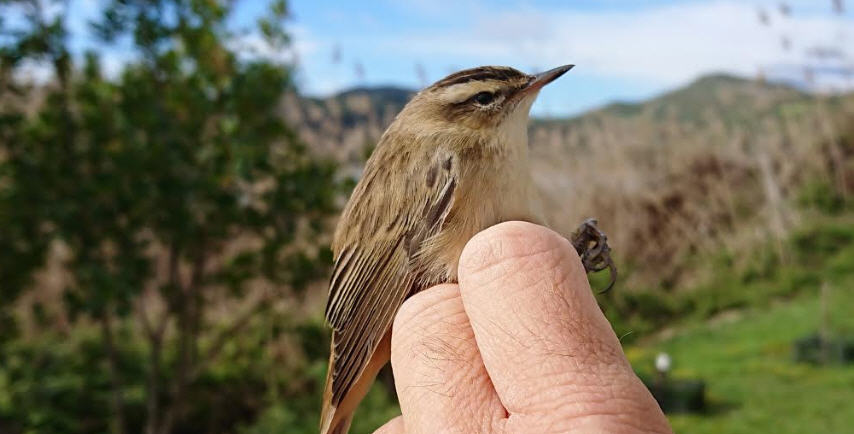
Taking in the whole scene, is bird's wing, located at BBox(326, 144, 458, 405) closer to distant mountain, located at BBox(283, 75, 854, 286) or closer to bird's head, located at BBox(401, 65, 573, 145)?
bird's head, located at BBox(401, 65, 573, 145)

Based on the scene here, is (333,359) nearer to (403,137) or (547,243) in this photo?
(403,137)

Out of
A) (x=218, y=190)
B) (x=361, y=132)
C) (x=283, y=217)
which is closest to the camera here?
(x=218, y=190)

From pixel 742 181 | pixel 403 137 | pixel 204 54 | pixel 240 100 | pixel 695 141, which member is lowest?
pixel 742 181

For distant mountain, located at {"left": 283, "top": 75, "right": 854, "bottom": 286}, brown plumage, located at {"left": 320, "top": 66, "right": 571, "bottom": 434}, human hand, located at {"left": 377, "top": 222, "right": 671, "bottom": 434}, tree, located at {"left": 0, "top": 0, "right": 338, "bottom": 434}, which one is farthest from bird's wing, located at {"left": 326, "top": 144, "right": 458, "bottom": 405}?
distant mountain, located at {"left": 283, "top": 75, "right": 854, "bottom": 286}

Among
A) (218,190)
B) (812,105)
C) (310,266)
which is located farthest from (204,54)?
(812,105)

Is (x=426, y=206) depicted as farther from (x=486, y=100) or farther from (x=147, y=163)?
(x=147, y=163)

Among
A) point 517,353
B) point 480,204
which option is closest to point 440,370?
point 517,353
